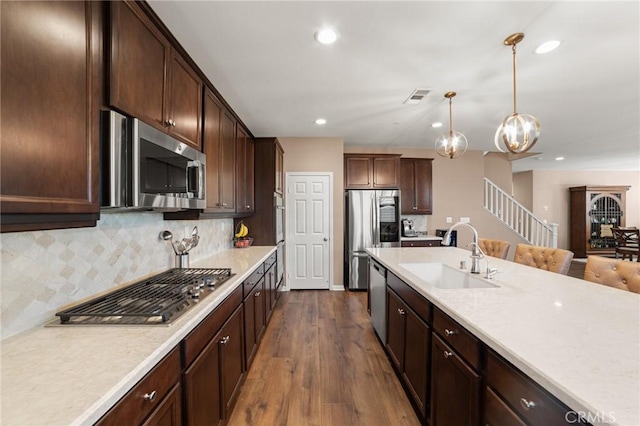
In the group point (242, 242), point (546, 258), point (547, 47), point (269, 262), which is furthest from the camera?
point (242, 242)

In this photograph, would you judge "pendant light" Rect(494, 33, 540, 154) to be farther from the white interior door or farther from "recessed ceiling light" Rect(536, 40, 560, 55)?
the white interior door

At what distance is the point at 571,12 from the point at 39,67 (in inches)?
110

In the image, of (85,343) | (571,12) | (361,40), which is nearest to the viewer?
(85,343)

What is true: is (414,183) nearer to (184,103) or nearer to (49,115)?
(184,103)

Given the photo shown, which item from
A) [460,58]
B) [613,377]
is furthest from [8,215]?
[460,58]

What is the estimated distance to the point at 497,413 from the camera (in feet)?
3.20

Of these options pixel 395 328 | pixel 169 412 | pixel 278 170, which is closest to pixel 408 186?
pixel 278 170

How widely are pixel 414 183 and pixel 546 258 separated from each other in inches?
125

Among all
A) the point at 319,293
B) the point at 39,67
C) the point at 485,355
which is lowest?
the point at 319,293

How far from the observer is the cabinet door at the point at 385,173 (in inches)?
195

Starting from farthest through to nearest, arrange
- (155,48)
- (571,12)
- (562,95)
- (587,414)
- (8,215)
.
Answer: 1. (562,95)
2. (571,12)
3. (155,48)
4. (8,215)
5. (587,414)

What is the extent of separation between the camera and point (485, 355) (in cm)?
105

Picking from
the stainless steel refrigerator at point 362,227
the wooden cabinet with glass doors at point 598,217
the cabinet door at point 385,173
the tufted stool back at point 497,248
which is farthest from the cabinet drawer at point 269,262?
the wooden cabinet with glass doors at point 598,217

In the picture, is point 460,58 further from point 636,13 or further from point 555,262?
point 555,262
